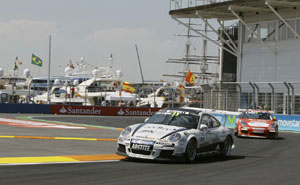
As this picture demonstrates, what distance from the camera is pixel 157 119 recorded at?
1295cm

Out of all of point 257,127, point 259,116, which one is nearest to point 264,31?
point 259,116

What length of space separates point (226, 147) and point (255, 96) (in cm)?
2206

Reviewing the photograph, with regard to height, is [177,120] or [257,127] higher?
[177,120]

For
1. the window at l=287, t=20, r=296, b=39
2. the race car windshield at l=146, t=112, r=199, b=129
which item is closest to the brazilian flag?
the window at l=287, t=20, r=296, b=39

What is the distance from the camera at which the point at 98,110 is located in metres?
45.2

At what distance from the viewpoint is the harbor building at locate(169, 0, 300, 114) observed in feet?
111

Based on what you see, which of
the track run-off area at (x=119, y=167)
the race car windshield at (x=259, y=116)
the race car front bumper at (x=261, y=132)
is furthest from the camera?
the race car windshield at (x=259, y=116)

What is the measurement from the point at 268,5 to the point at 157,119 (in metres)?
24.7

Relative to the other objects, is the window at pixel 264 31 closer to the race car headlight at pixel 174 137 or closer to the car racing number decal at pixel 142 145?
the race car headlight at pixel 174 137

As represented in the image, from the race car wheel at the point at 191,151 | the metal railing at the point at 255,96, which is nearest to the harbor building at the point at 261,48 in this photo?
the metal railing at the point at 255,96

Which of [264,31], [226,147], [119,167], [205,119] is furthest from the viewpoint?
[264,31]

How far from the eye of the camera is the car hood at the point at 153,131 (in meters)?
11.6

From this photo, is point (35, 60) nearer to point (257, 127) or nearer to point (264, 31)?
point (264, 31)

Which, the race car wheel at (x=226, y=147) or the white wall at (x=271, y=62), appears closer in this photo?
the race car wheel at (x=226, y=147)
